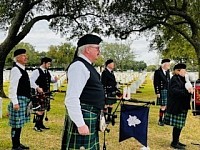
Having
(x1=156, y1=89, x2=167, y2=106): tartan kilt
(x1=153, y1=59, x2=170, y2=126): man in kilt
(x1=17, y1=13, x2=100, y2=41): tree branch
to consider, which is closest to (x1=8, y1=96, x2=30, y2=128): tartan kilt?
(x1=153, y1=59, x2=170, y2=126): man in kilt

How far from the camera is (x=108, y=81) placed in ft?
30.3

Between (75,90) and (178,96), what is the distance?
11.9 feet

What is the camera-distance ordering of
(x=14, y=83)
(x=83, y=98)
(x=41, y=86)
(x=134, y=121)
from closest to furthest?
(x=83, y=98)
(x=134, y=121)
(x=14, y=83)
(x=41, y=86)

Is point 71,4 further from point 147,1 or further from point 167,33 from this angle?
point 167,33

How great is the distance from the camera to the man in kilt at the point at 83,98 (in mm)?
3221

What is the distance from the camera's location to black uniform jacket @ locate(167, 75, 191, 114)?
6.42 meters

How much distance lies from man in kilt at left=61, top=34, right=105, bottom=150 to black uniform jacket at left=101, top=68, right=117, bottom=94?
218 inches

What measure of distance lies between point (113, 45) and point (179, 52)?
3993 centimetres

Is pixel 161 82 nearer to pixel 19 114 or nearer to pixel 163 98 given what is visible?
pixel 163 98

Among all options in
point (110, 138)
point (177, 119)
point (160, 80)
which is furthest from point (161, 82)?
point (177, 119)

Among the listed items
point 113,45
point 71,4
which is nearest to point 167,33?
point 71,4

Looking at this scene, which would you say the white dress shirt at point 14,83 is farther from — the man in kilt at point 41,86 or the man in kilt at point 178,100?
the man in kilt at point 178,100

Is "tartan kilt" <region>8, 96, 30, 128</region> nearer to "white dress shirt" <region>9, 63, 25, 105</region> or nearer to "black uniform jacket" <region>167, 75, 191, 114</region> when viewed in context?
"white dress shirt" <region>9, 63, 25, 105</region>

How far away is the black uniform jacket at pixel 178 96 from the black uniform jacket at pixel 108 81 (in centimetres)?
281
